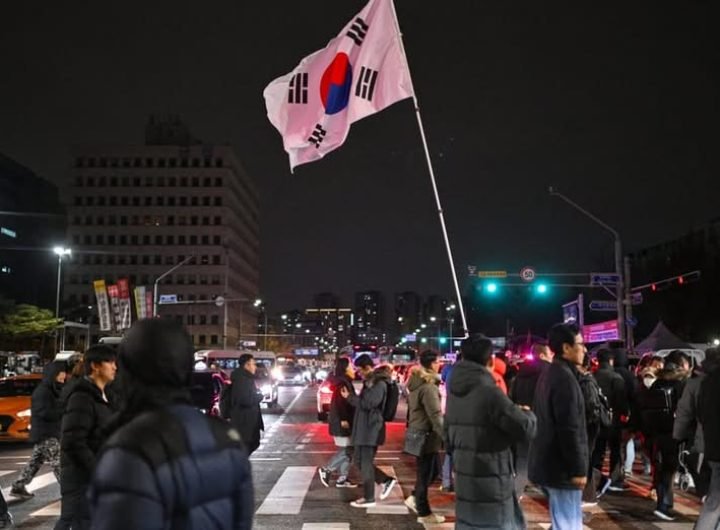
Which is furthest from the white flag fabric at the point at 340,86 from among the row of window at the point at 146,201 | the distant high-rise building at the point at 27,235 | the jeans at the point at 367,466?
the row of window at the point at 146,201

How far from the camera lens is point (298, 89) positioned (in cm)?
1162

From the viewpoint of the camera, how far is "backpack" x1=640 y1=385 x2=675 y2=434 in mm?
9758

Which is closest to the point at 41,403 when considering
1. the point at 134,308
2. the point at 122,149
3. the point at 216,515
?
the point at 216,515

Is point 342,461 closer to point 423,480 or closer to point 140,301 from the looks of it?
point 423,480

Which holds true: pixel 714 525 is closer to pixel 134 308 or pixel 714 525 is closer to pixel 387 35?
pixel 387 35

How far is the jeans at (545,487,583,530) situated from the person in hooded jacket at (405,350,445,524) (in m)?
2.95

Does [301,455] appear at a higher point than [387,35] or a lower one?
lower

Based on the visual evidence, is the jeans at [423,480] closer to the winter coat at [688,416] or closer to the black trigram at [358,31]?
the winter coat at [688,416]

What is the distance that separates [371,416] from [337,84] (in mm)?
4844

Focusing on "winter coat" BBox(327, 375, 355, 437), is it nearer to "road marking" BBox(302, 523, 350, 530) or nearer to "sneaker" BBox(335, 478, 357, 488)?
"sneaker" BBox(335, 478, 357, 488)

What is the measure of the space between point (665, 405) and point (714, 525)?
331 centimetres

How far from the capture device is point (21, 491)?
10688mm

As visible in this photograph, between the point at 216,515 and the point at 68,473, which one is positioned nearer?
the point at 216,515

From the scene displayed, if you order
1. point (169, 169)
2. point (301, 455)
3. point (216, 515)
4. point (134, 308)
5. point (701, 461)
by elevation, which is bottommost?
point (301, 455)
